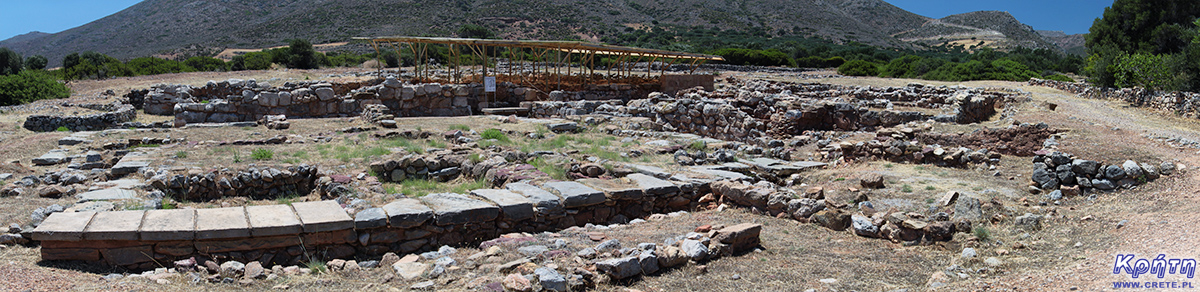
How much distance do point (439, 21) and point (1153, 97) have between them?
57615mm

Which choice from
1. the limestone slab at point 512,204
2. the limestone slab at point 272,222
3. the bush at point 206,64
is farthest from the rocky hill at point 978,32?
the limestone slab at point 272,222

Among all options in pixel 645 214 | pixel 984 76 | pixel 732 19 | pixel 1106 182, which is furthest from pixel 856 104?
pixel 732 19

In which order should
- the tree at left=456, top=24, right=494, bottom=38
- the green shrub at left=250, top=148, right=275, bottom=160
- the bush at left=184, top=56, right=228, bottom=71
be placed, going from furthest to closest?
the tree at left=456, top=24, right=494, bottom=38 → the bush at left=184, top=56, right=228, bottom=71 → the green shrub at left=250, top=148, right=275, bottom=160

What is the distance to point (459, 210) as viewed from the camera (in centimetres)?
568

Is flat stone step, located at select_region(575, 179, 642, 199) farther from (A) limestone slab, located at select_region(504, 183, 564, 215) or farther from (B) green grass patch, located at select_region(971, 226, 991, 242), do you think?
(B) green grass patch, located at select_region(971, 226, 991, 242)

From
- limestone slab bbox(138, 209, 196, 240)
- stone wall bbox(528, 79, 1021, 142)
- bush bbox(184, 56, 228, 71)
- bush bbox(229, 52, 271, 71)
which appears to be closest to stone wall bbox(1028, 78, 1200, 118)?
stone wall bbox(528, 79, 1021, 142)

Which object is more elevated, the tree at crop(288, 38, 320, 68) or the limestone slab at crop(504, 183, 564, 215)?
the tree at crop(288, 38, 320, 68)

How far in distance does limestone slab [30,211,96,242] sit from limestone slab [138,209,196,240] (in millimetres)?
370

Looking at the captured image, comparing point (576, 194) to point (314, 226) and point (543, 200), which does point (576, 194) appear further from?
point (314, 226)

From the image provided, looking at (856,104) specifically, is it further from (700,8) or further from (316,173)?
(700,8)

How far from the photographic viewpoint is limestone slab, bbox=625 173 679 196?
7.18m

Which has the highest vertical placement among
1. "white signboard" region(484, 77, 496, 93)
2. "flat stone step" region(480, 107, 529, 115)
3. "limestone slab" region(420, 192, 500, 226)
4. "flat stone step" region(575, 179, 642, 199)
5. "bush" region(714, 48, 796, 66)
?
"bush" region(714, 48, 796, 66)

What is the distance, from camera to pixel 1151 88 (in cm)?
1788

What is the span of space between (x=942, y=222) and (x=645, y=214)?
3004 millimetres
